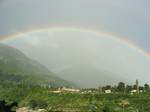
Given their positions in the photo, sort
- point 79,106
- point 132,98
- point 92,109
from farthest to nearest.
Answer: point 132,98
point 79,106
point 92,109

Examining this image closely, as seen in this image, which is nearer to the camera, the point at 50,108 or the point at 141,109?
the point at 141,109

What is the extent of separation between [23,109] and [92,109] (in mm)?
44996

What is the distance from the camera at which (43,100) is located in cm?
19962

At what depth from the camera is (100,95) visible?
196250mm

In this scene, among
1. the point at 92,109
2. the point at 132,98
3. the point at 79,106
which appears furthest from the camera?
the point at 132,98

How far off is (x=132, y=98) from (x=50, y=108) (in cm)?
3816

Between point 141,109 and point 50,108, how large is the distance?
41676 millimetres

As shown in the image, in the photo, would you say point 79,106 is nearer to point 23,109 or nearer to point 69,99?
point 69,99

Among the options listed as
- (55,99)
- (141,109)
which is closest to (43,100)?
(55,99)

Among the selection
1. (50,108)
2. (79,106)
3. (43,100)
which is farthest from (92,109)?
(43,100)

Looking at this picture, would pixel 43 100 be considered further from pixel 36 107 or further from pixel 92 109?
pixel 92 109

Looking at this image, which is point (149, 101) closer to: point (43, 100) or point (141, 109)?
point (141, 109)

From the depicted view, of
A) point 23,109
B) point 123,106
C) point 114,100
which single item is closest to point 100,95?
point 114,100

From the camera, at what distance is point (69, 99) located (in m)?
198
